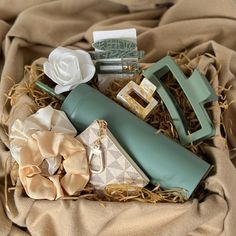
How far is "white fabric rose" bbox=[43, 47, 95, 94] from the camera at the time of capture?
689 millimetres

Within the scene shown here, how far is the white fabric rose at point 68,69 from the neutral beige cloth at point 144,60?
60 mm

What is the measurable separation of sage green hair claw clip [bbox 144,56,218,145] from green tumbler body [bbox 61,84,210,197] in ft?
0.11

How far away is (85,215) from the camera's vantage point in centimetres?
62

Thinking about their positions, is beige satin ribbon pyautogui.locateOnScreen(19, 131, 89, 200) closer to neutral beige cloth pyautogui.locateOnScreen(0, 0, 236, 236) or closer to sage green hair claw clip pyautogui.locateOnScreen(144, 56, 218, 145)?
neutral beige cloth pyautogui.locateOnScreen(0, 0, 236, 236)

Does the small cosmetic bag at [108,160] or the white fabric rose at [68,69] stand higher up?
the white fabric rose at [68,69]

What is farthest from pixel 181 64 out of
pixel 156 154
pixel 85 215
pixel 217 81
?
pixel 85 215

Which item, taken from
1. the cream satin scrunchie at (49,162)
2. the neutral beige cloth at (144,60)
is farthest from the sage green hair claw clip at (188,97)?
the cream satin scrunchie at (49,162)

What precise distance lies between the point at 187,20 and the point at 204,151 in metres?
0.25

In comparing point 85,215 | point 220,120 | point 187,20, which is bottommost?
point 85,215

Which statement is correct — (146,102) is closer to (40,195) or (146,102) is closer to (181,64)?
(181,64)

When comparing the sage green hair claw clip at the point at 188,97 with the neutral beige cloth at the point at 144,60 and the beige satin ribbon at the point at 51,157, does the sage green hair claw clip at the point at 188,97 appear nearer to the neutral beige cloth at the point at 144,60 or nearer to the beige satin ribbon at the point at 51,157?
the neutral beige cloth at the point at 144,60

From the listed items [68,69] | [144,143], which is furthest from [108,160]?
[68,69]

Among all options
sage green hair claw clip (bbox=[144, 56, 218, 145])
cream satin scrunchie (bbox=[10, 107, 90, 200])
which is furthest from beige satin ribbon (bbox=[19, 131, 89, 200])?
sage green hair claw clip (bbox=[144, 56, 218, 145])

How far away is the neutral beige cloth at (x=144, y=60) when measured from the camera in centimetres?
62
